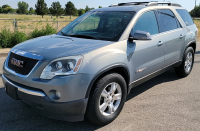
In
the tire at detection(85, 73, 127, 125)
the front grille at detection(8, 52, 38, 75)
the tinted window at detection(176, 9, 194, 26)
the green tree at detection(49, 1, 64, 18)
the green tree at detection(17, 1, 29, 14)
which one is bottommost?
the tire at detection(85, 73, 127, 125)

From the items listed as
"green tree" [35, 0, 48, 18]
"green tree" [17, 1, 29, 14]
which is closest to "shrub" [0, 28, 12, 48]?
"green tree" [35, 0, 48, 18]

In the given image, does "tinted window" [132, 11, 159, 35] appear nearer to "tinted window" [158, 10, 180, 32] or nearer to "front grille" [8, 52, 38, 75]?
"tinted window" [158, 10, 180, 32]

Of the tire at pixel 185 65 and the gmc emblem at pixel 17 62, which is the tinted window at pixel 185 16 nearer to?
the tire at pixel 185 65

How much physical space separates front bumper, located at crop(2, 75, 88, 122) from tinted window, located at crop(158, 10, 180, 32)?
2534 mm

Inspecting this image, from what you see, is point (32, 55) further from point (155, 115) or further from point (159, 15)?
point (159, 15)

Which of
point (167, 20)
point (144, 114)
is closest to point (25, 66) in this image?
point (144, 114)

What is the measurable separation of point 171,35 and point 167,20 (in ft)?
1.18

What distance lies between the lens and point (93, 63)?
9.29ft

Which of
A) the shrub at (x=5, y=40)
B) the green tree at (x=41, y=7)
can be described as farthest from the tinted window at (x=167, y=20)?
the green tree at (x=41, y=7)

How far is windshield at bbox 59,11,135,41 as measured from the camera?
3570 millimetres

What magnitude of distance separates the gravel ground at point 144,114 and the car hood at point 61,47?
1.12 meters

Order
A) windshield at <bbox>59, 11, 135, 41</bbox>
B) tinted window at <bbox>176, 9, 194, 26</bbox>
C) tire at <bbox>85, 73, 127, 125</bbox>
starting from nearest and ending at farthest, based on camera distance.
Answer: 1. tire at <bbox>85, 73, 127, 125</bbox>
2. windshield at <bbox>59, 11, 135, 41</bbox>
3. tinted window at <bbox>176, 9, 194, 26</bbox>

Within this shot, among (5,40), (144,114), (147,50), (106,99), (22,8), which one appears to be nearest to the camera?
(106,99)

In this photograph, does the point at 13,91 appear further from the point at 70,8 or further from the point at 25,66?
the point at 70,8
